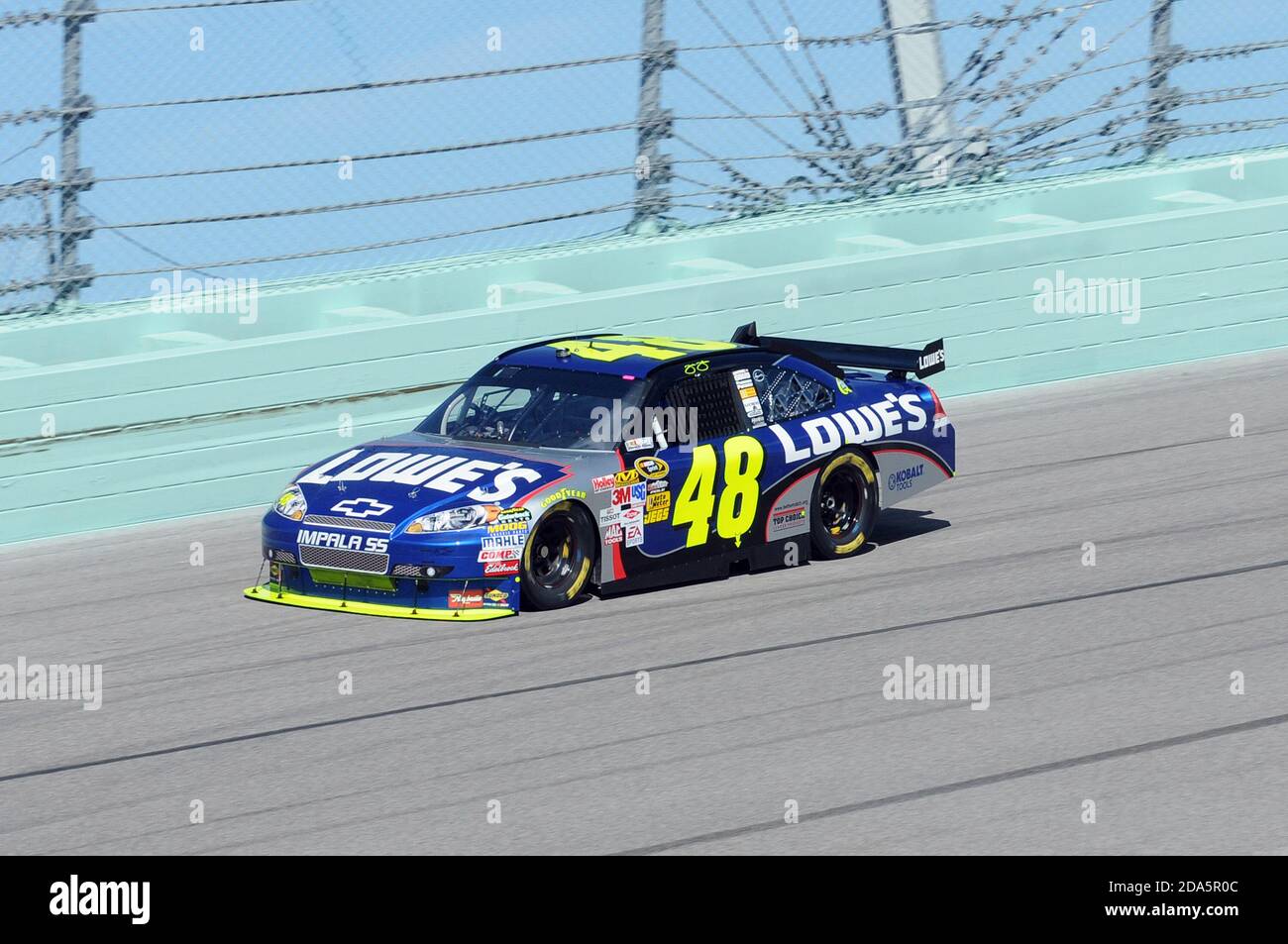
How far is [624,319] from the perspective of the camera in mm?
14375

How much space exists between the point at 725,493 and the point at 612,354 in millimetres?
1064

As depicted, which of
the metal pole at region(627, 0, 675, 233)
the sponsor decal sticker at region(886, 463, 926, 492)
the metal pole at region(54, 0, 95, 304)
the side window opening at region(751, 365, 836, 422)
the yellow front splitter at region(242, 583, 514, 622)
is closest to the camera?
the yellow front splitter at region(242, 583, 514, 622)

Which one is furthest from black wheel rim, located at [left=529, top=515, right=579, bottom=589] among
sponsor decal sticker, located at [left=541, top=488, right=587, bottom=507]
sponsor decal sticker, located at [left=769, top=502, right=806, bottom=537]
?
sponsor decal sticker, located at [left=769, top=502, right=806, bottom=537]

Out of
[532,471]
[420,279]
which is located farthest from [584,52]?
[532,471]

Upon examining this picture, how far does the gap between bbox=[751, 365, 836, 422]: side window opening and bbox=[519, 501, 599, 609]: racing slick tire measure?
1.48 metres

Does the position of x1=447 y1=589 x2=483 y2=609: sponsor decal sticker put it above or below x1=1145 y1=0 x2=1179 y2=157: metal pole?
below

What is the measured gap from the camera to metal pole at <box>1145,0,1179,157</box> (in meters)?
17.0

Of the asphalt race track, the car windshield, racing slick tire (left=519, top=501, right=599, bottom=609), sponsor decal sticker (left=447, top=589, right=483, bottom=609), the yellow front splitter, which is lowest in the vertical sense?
the asphalt race track

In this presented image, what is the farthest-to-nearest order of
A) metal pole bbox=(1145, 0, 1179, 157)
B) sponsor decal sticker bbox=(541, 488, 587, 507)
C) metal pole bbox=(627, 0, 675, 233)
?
metal pole bbox=(1145, 0, 1179, 157) < metal pole bbox=(627, 0, 675, 233) < sponsor decal sticker bbox=(541, 488, 587, 507)

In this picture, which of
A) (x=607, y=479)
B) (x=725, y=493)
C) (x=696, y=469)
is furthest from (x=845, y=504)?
(x=607, y=479)

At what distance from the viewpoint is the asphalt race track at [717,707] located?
21.8 feet

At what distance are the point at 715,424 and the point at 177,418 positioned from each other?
404 centimetres

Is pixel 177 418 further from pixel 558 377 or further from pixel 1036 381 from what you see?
pixel 1036 381

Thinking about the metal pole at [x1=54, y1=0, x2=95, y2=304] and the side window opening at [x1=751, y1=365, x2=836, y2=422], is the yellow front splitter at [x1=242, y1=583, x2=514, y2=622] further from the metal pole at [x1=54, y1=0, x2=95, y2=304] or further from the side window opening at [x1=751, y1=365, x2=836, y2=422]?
the metal pole at [x1=54, y1=0, x2=95, y2=304]
